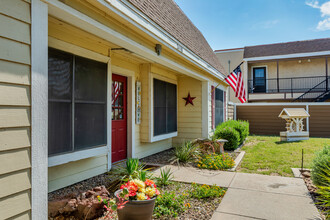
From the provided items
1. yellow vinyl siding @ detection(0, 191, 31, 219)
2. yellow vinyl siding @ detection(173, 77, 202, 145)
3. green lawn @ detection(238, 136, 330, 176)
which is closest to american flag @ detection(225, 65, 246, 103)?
yellow vinyl siding @ detection(173, 77, 202, 145)

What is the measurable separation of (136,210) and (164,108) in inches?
198

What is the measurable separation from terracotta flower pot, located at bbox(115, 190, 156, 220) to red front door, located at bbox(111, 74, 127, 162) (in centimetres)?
310

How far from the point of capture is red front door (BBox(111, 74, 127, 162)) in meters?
5.87

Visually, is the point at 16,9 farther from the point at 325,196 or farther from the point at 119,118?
the point at 325,196

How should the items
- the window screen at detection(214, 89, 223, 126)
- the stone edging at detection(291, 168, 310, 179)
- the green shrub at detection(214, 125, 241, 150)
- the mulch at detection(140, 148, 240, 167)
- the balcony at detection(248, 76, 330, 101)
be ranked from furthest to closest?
the balcony at detection(248, 76, 330, 101)
the window screen at detection(214, 89, 223, 126)
the green shrub at detection(214, 125, 241, 150)
the mulch at detection(140, 148, 240, 167)
the stone edging at detection(291, 168, 310, 179)

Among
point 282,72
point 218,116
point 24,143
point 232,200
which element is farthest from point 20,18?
point 282,72

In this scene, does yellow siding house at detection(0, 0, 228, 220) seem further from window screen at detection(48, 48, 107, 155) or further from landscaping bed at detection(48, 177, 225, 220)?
landscaping bed at detection(48, 177, 225, 220)

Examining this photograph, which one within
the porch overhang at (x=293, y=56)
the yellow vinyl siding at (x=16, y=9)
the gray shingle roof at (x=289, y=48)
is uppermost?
the gray shingle roof at (x=289, y=48)

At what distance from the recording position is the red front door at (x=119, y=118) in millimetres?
5867

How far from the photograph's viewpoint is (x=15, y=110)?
2.12 meters

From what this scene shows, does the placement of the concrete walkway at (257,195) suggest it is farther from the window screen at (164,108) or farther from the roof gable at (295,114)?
the roof gable at (295,114)

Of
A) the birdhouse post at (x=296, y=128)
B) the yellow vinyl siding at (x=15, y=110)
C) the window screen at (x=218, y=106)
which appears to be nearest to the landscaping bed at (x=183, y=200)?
the yellow vinyl siding at (x=15, y=110)

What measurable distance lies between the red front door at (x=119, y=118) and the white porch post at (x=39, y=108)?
11.3 ft

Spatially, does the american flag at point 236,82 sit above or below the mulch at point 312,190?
above
